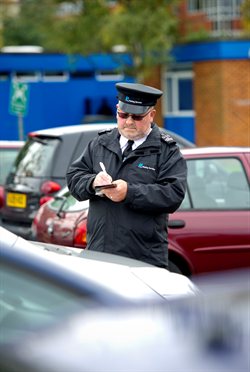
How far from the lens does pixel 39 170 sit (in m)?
12.5

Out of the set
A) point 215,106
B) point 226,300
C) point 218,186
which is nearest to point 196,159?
point 218,186

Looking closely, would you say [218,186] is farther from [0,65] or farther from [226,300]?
[0,65]

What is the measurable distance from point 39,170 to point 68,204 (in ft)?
10.8

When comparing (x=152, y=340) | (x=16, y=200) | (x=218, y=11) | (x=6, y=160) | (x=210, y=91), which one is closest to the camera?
(x=152, y=340)

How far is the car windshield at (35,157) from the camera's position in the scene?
12.3 meters

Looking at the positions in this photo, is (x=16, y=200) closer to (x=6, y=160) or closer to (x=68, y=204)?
(x=6, y=160)

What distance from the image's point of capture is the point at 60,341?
2.95m

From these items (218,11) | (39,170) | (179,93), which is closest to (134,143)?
(39,170)

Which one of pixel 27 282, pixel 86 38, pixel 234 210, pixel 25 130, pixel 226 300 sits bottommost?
pixel 25 130

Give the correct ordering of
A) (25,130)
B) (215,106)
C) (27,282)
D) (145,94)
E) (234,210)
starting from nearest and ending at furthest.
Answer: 1. (27,282)
2. (145,94)
3. (234,210)
4. (215,106)
5. (25,130)

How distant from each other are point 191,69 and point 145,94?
104 feet

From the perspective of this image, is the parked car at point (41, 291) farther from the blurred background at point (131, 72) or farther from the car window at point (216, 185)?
the blurred background at point (131, 72)

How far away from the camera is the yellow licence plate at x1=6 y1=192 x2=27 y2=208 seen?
1280cm

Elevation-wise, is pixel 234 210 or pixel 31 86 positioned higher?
pixel 234 210
